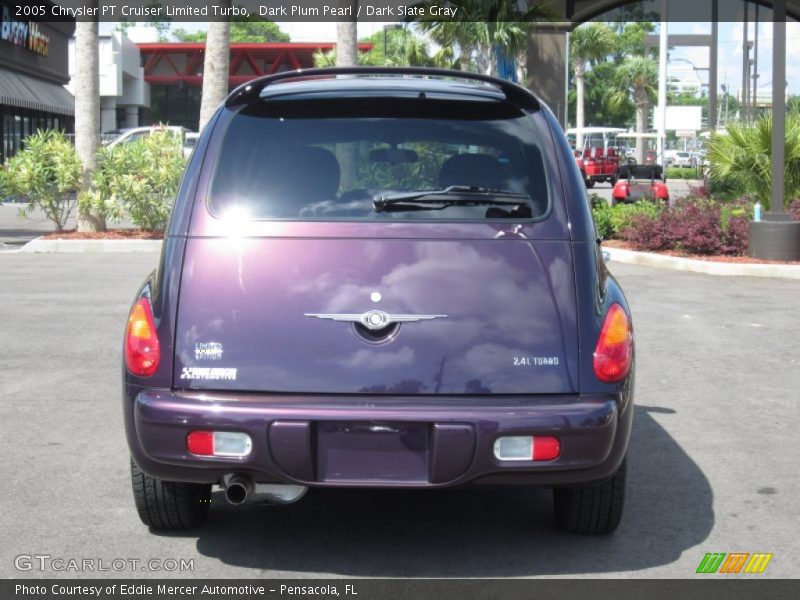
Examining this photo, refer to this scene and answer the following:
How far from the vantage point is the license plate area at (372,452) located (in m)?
4.20

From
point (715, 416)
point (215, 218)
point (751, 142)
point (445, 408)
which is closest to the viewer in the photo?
point (445, 408)

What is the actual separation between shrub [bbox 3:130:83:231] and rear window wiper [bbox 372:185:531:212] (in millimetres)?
15067

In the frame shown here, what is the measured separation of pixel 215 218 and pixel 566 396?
57.5 inches

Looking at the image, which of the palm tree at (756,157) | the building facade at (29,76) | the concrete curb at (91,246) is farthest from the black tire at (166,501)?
the building facade at (29,76)

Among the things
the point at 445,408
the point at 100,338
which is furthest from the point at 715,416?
the point at 100,338

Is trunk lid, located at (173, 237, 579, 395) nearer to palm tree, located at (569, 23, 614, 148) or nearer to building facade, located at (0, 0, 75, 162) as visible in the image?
building facade, located at (0, 0, 75, 162)

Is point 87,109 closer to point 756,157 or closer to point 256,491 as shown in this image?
point 756,157

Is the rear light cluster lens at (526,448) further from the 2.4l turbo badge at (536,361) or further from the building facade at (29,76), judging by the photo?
the building facade at (29,76)

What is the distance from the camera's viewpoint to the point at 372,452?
4203 mm

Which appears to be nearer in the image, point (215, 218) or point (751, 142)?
point (215, 218)

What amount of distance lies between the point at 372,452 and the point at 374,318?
474mm

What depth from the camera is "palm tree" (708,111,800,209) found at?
17875 millimetres
